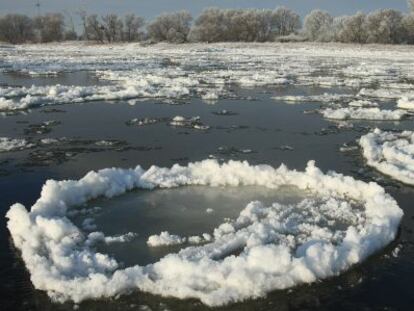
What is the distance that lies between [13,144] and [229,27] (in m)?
79.0

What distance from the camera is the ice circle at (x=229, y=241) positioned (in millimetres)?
5824

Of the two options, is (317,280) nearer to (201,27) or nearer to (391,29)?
(391,29)

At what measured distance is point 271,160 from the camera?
11242 mm

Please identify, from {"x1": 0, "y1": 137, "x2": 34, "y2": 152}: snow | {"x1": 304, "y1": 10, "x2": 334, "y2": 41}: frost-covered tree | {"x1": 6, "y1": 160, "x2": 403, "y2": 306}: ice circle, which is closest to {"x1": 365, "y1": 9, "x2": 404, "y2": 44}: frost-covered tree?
{"x1": 304, "y1": 10, "x2": 334, "y2": 41}: frost-covered tree

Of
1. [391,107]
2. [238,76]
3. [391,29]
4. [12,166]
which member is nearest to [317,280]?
[12,166]

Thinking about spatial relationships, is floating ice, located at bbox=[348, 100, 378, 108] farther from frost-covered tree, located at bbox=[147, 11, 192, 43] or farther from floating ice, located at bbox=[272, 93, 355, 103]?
frost-covered tree, located at bbox=[147, 11, 192, 43]

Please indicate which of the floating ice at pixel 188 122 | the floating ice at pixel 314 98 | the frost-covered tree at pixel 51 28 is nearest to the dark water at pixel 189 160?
the floating ice at pixel 188 122

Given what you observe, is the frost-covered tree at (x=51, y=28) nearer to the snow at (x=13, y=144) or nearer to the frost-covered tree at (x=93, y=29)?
the frost-covered tree at (x=93, y=29)

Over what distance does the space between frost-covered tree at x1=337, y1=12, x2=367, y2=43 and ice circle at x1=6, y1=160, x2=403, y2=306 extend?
221 feet

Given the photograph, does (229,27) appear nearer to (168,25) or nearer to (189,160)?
(168,25)

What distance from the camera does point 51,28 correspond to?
100938 mm

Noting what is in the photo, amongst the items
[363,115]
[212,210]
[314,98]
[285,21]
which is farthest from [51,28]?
[212,210]

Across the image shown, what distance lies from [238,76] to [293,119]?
13.7 meters

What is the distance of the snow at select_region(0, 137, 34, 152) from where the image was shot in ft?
39.8
